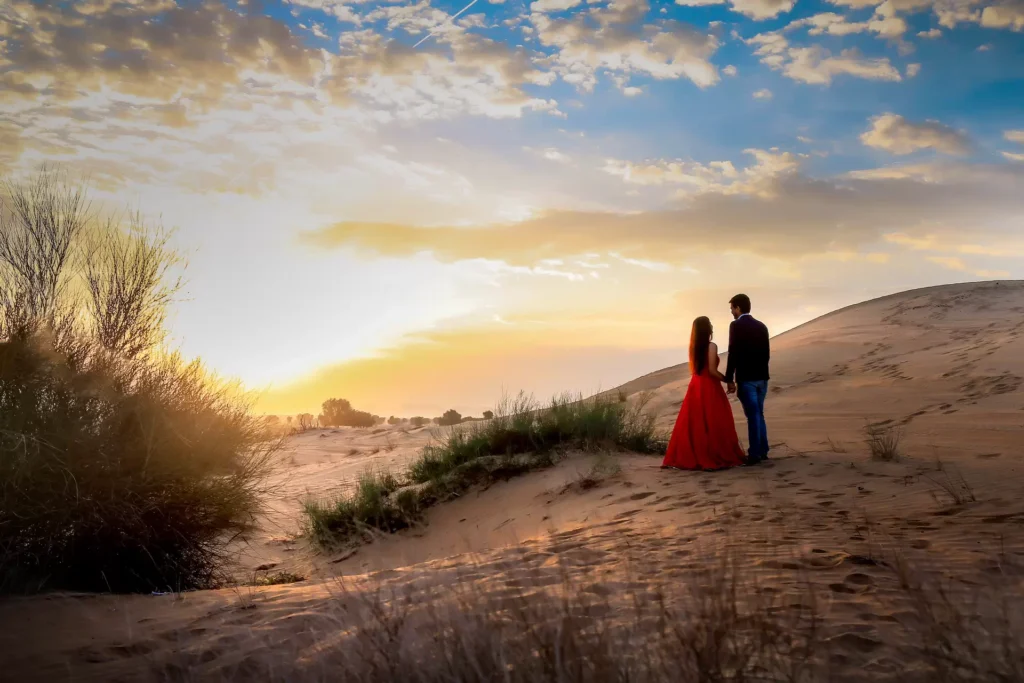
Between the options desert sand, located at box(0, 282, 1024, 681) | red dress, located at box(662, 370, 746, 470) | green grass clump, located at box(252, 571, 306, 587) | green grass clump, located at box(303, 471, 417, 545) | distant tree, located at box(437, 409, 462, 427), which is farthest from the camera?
distant tree, located at box(437, 409, 462, 427)

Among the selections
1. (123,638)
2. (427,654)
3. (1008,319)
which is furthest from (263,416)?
(1008,319)

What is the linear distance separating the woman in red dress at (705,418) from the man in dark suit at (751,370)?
196mm

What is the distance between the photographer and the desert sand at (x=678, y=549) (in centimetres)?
368

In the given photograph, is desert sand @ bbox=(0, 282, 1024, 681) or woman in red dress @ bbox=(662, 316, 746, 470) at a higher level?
woman in red dress @ bbox=(662, 316, 746, 470)

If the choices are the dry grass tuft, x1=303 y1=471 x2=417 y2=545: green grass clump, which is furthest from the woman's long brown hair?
x1=303 y1=471 x2=417 y2=545: green grass clump

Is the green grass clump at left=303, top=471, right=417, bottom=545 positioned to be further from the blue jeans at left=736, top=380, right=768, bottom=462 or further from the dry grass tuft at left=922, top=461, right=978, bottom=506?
the dry grass tuft at left=922, top=461, right=978, bottom=506

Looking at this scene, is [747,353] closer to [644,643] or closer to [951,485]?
[951,485]

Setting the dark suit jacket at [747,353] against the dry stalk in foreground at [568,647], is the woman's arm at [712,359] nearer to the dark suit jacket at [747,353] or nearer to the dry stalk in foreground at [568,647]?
the dark suit jacket at [747,353]

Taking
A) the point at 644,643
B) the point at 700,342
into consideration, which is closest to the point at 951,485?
the point at 700,342

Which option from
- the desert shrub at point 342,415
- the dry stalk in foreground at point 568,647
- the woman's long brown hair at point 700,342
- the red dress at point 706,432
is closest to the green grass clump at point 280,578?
the dry stalk in foreground at point 568,647

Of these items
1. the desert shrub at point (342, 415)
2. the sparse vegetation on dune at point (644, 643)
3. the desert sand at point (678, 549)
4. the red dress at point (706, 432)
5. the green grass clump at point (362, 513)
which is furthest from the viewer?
the desert shrub at point (342, 415)

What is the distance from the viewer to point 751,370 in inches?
356

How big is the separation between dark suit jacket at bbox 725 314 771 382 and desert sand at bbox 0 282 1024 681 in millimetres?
1182

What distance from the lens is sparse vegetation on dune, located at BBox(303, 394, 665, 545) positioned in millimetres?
9625
